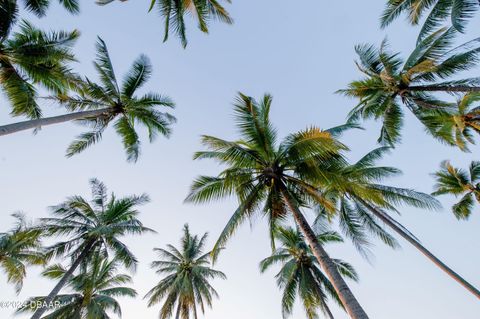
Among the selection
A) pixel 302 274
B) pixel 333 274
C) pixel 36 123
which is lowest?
pixel 333 274

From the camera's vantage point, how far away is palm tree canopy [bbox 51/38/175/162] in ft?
41.2

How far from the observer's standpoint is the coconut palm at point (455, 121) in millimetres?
11876

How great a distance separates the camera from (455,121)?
11.6 m

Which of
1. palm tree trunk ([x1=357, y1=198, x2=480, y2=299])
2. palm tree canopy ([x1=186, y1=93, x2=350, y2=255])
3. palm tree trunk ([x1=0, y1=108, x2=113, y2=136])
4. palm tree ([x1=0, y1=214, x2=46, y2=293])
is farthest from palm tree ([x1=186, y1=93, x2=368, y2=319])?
palm tree ([x1=0, y1=214, x2=46, y2=293])

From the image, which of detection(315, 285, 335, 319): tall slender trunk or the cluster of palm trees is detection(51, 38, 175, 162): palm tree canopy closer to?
the cluster of palm trees

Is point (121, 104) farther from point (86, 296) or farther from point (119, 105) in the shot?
point (86, 296)

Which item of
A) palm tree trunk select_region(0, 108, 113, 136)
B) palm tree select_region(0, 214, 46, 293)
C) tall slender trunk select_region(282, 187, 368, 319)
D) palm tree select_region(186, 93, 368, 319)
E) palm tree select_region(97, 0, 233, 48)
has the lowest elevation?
tall slender trunk select_region(282, 187, 368, 319)

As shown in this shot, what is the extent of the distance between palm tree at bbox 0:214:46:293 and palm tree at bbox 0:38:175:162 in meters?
5.06

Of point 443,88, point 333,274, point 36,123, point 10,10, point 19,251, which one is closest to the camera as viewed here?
point 333,274

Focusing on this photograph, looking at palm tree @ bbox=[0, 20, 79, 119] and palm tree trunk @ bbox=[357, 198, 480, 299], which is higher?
palm tree @ bbox=[0, 20, 79, 119]

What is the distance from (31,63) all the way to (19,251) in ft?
36.8

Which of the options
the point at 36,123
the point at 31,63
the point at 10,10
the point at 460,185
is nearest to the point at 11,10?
the point at 10,10

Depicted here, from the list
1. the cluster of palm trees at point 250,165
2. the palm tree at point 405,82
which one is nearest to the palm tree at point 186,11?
the cluster of palm trees at point 250,165

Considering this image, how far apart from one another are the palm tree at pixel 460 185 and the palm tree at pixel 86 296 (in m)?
22.8
